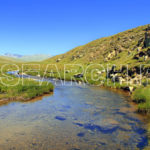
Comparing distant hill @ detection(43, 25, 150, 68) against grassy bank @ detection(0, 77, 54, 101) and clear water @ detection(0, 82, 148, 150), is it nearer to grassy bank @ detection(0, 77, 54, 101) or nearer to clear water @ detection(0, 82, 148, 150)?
clear water @ detection(0, 82, 148, 150)

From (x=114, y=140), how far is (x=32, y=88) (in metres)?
19.7

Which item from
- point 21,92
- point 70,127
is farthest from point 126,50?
point 70,127

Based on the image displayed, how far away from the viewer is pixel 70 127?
15.6 metres

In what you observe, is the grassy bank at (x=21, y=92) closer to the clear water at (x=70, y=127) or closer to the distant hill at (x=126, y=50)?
the clear water at (x=70, y=127)

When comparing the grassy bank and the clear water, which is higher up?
the grassy bank

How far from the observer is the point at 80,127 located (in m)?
15.7

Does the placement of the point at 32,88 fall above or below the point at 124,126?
above

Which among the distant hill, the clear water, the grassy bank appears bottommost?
the clear water

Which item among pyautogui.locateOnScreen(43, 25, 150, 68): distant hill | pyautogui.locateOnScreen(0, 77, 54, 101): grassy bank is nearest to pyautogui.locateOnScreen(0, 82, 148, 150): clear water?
pyautogui.locateOnScreen(0, 77, 54, 101): grassy bank

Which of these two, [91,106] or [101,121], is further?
[91,106]

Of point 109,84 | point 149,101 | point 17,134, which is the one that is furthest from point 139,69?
point 17,134

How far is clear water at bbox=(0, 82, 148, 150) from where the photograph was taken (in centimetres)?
1247

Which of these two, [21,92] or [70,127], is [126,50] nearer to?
[21,92]

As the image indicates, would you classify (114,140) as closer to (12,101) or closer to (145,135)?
(145,135)
